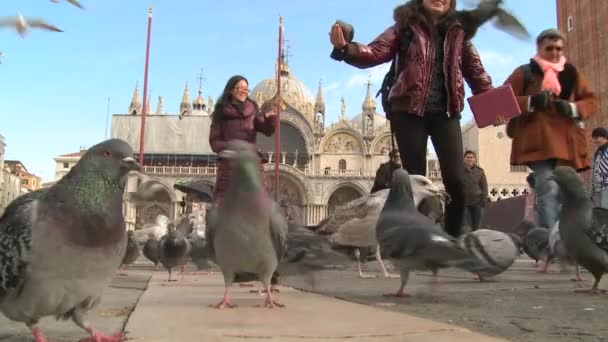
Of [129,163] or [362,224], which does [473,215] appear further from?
[129,163]

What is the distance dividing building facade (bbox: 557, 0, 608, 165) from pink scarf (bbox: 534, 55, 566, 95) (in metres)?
27.3

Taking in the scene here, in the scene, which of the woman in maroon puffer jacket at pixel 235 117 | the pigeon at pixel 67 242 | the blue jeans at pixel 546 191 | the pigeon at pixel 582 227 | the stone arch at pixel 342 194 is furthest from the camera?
the stone arch at pixel 342 194

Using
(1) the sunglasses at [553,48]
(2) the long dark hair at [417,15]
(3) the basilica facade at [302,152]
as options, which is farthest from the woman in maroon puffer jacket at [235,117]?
(3) the basilica facade at [302,152]

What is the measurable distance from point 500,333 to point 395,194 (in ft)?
4.09

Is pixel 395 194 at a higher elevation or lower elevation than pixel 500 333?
higher

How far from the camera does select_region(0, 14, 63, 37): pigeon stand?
284 cm

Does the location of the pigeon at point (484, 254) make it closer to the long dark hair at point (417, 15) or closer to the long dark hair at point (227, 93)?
the long dark hair at point (417, 15)

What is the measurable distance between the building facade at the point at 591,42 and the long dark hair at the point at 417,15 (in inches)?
1131

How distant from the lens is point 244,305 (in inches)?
110

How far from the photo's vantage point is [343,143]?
4706 cm

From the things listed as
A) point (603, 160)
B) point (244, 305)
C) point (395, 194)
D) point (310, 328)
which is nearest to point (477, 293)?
point (395, 194)

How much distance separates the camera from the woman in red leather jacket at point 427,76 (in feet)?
11.0

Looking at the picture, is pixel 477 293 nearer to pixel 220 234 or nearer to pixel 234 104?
pixel 220 234

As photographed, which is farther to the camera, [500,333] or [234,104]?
[234,104]
